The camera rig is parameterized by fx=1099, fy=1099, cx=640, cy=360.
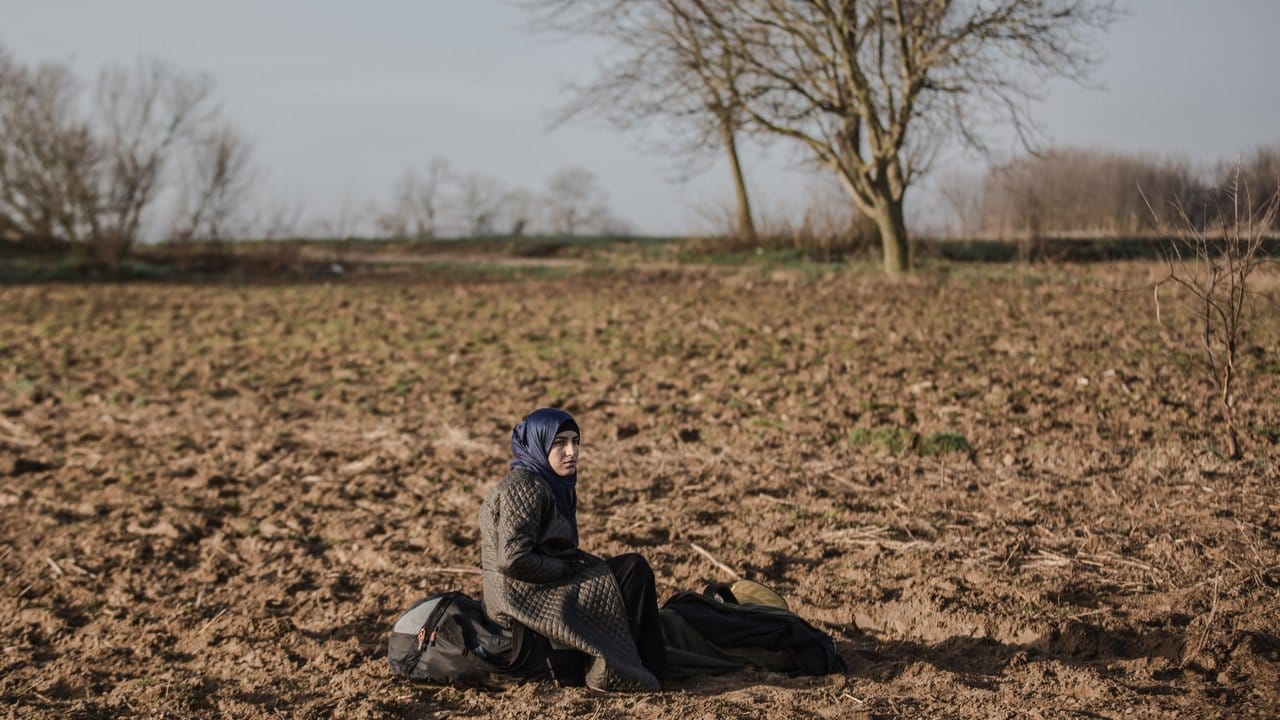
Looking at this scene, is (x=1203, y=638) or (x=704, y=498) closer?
(x=1203, y=638)

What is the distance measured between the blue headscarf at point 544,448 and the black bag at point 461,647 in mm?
550

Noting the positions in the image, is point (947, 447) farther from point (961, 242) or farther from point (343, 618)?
point (961, 242)

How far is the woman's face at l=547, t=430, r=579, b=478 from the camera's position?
496 cm

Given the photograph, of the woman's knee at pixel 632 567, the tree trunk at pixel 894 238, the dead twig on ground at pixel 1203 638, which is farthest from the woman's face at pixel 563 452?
the tree trunk at pixel 894 238

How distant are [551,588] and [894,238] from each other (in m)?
15.4

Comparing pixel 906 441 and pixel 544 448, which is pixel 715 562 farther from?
pixel 906 441

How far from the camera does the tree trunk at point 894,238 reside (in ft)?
63.1

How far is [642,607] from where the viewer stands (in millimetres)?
5070

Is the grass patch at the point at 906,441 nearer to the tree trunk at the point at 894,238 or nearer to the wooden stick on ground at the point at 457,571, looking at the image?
the wooden stick on ground at the point at 457,571

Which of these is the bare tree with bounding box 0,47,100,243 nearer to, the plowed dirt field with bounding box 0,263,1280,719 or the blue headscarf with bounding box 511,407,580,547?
the plowed dirt field with bounding box 0,263,1280,719

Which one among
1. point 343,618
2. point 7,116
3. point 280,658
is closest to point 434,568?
point 343,618

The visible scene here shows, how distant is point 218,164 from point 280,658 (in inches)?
1026

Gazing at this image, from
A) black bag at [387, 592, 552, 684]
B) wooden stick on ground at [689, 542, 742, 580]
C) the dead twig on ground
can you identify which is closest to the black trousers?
black bag at [387, 592, 552, 684]

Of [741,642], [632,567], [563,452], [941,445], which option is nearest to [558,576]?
[632,567]
